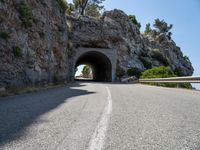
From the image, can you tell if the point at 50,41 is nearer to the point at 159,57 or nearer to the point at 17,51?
the point at 17,51

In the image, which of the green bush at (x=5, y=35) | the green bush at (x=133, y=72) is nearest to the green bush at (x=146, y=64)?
the green bush at (x=133, y=72)

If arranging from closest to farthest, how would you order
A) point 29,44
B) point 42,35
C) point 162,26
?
point 29,44 → point 42,35 → point 162,26

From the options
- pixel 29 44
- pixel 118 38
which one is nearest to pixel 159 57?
pixel 118 38

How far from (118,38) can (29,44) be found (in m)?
27.8

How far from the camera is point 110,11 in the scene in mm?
46094

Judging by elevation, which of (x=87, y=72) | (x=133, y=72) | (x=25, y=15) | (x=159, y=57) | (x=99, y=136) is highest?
Answer: (x=159, y=57)

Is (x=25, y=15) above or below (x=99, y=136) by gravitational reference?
above

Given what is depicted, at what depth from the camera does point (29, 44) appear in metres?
16.1

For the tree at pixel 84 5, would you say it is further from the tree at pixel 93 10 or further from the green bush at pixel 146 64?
the green bush at pixel 146 64

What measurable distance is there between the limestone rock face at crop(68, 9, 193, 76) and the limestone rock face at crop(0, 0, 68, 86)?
15.7m

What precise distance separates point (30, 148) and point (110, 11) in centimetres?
4526

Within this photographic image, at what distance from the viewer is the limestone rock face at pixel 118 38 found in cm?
4044

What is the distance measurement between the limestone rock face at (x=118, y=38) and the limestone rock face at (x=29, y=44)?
15.7 metres

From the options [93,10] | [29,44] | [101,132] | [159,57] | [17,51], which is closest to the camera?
[101,132]
